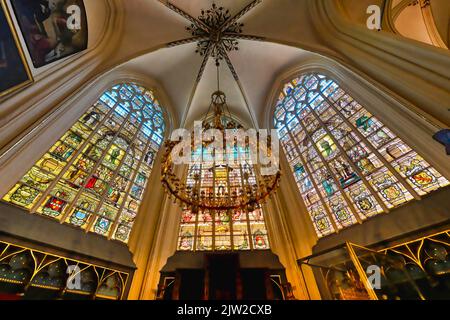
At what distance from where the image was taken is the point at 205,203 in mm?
3791

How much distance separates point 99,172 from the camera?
5656 mm

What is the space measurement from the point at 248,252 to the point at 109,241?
3.92 metres

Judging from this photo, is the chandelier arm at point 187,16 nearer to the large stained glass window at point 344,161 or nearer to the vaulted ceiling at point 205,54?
the vaulted ceiling at point 205,54

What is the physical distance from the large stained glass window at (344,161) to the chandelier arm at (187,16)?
184 inches

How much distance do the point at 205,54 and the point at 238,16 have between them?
187cm

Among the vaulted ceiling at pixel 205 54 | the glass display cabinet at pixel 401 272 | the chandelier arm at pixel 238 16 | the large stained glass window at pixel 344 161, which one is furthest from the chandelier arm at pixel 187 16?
the glass display cabinet at pixel 401 272

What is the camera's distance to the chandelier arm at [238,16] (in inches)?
281

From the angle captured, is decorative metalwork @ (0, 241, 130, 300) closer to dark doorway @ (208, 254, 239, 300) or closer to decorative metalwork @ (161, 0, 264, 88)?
dark doorway @ (208, 254, 239, 300)

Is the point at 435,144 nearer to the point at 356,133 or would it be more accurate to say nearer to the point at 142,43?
the point at 356,133

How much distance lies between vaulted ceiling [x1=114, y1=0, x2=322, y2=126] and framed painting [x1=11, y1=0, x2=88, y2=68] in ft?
5.17

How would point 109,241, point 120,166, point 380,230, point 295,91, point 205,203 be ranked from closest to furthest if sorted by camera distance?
point 205,203
point 380,230
point 109,241
point 120,166
point 295,91

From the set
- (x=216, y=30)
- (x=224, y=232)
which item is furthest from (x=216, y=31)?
(x=224, y=232)
